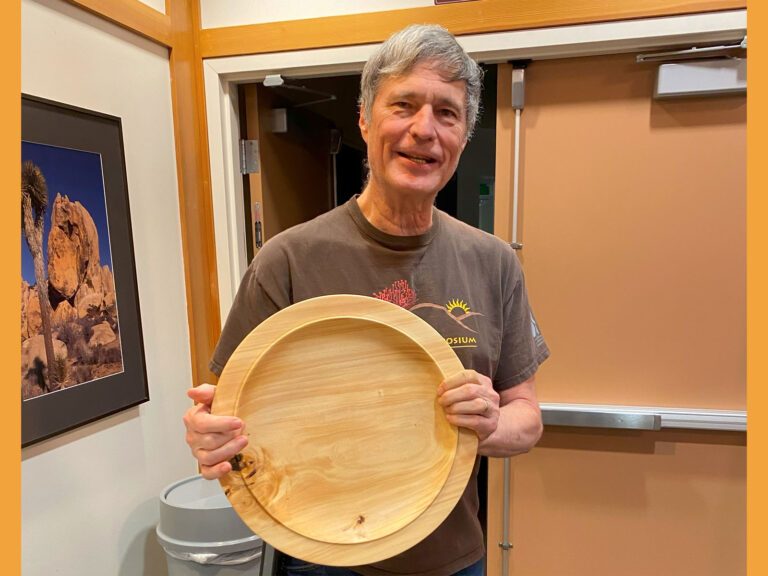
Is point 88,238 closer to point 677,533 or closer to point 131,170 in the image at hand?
point 131,170

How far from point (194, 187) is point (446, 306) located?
1203 mm

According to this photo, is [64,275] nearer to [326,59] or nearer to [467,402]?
[326,59]

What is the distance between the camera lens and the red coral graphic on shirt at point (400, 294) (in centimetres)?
89

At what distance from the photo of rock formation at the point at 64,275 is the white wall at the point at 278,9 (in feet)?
2.27

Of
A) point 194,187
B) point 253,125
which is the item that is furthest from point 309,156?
point 194,187

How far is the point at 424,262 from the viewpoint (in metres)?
0.92

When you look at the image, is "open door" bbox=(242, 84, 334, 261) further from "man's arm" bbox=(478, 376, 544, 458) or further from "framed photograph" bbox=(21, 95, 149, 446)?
"man's arm" bbox=(478, 376, 544, 458)

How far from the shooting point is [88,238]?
1.35m

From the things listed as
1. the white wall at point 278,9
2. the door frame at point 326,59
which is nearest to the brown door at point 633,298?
the door frame at point 326,59

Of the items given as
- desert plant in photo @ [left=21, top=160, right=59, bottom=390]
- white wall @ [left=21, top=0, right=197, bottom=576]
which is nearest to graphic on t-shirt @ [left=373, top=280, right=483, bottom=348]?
desert plant in photo @ [left=21, top=160, right=59, bottom=390]

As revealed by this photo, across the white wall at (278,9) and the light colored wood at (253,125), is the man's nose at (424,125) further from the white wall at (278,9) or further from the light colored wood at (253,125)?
the light colored wood at (253,125)

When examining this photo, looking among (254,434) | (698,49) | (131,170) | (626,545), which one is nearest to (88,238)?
(131,170)

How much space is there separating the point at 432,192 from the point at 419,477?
1.62 ft

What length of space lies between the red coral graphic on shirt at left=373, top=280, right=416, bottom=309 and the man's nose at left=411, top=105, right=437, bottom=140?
0.87 ft
